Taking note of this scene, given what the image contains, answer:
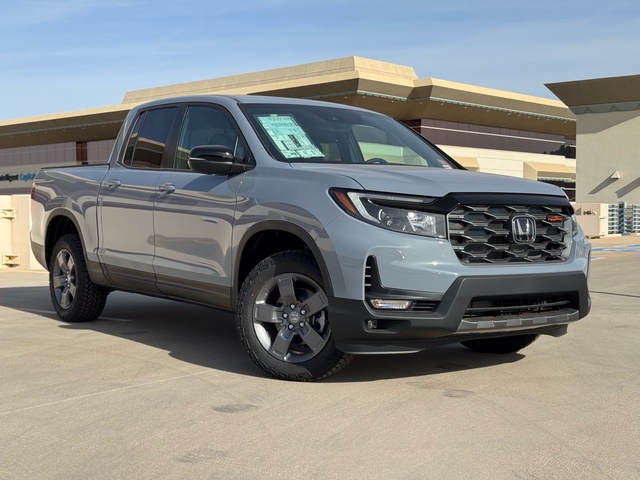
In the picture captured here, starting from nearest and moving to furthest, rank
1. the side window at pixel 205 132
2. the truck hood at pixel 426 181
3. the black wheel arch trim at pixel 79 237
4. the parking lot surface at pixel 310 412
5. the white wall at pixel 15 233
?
the parking lot surface at pixel 310 412, the truck hood at pixel 426 181, the side window at pixel 205 132, the black wheel arch trim at pixel 79 237, the white wall at pixel 15 233

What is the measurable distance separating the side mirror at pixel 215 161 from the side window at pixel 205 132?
21cm

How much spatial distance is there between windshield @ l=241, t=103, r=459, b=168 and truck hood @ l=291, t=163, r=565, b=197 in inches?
Answer: 13.9

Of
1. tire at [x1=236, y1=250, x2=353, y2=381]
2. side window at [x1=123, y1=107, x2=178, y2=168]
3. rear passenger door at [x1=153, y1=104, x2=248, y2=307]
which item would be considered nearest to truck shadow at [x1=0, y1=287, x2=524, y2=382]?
tire at [x1=236, y1=250, x2=353, y2=381]

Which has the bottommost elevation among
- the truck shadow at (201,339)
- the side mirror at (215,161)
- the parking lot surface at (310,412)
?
the truck shadow at (201,339)

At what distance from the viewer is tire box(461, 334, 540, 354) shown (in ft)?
22.8

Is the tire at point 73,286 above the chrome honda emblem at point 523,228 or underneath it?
underneath

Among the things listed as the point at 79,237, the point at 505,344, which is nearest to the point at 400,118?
the point at 79,237

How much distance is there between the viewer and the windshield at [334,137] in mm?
6562

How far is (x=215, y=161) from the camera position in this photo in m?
6.37

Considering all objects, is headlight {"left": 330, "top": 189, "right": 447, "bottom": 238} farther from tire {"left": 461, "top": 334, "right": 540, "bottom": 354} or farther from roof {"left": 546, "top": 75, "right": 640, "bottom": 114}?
roof {"left": 546, "top": 75, "right": 640, "bottom": 114}

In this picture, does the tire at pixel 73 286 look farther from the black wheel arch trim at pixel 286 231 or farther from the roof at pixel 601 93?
the roof at pixel 601 93

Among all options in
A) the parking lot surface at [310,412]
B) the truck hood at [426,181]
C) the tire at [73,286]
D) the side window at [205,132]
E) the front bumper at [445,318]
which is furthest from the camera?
the tire at [73,286]

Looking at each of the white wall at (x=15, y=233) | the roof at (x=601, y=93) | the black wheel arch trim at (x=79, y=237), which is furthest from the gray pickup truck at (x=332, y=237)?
the roof at (x=601, y=93)

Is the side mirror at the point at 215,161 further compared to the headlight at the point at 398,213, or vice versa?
the side mirror at the point at 215,161
